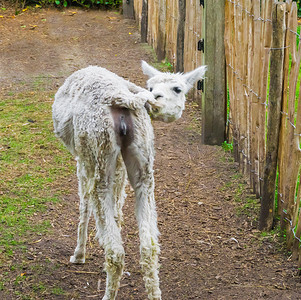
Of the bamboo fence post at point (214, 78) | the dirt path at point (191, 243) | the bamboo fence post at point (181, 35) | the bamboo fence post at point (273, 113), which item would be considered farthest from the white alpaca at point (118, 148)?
the bamboo fence post at point (181, 35)

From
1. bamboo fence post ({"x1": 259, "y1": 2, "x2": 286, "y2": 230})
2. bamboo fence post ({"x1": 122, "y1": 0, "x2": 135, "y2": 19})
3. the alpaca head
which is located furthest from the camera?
bamboo fence post ({"x1": 122, "y1": 0, "x2": 135, "y2": 19})

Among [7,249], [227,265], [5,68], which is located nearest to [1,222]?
[7,249]

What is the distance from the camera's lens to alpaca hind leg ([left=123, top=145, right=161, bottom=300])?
12.9 feet

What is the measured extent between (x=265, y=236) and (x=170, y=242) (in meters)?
0.86

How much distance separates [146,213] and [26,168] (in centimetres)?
313

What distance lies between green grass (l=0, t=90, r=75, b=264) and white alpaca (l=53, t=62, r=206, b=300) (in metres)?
1.32

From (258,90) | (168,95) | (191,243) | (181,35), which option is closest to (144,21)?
(181,35)

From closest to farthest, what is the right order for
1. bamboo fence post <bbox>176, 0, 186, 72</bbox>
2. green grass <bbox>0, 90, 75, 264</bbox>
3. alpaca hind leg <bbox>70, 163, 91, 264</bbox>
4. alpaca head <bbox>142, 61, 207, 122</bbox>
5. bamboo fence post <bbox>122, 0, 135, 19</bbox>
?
alpaca head <bbox>142, 61, 207, 122</bbox>
alpaca hind leg <bbox>70, 163, 91, 264</bbox>
green grass <bbox>0, 90, 75, 264</bbox>
bamboo fence post <bbox>176, 0, 186, 72</bbox>
bamboo fence post <bbox>122, 0, 135, 19</bbox>

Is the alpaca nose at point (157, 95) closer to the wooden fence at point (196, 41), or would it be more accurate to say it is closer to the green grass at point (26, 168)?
the green grass at point (26, 168)

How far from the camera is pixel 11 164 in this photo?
6891 mm

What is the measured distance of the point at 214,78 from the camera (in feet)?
23.4

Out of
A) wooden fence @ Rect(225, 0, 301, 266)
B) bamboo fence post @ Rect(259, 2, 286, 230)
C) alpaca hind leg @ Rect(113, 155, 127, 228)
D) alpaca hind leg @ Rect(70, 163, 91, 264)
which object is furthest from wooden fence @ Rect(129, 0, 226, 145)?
alpaca hind leg @ Rect(113, 155, 127, 228)

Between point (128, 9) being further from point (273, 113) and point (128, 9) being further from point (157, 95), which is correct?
point (157, 95)

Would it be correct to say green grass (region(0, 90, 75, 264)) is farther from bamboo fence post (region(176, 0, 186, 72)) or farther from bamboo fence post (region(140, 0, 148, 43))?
bamboo fence post (region(140, 0, 148, 43))
